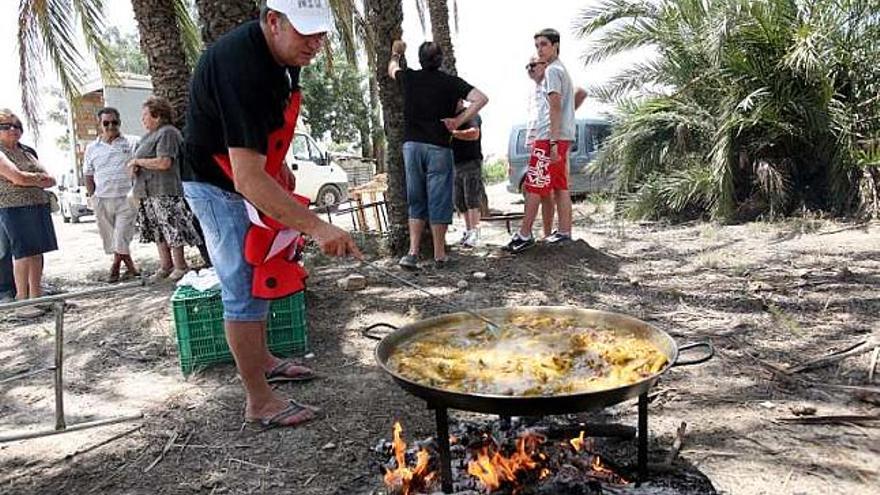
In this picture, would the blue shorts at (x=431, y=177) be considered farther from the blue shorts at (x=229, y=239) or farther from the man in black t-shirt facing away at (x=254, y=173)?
the blue shorts at (x=229, y=239)

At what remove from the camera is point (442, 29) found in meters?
9.70

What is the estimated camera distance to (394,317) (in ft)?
15.3

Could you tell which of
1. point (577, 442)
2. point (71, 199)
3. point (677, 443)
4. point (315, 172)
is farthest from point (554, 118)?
point (71, 199)

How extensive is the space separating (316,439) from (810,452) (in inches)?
81.8

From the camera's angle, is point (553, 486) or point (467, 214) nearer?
point (553, 486)

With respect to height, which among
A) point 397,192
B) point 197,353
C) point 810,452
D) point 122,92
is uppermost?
point 122,92

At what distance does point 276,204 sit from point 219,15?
2.58m

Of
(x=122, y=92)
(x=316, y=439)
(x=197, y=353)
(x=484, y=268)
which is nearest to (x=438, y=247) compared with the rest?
(x=484, y=268)

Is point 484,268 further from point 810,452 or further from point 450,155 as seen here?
point 810,452

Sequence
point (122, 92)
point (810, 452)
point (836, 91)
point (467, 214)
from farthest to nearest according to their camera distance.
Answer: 1. point (122, 92)
2. point (836, 91)
3. point (467, 214)
4. point (810, 452)

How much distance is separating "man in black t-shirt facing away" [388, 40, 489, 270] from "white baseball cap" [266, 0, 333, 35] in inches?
123

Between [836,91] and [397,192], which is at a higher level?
[836,91]

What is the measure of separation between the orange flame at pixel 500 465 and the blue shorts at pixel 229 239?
1.19 metres

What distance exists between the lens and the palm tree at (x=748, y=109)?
7820mm
